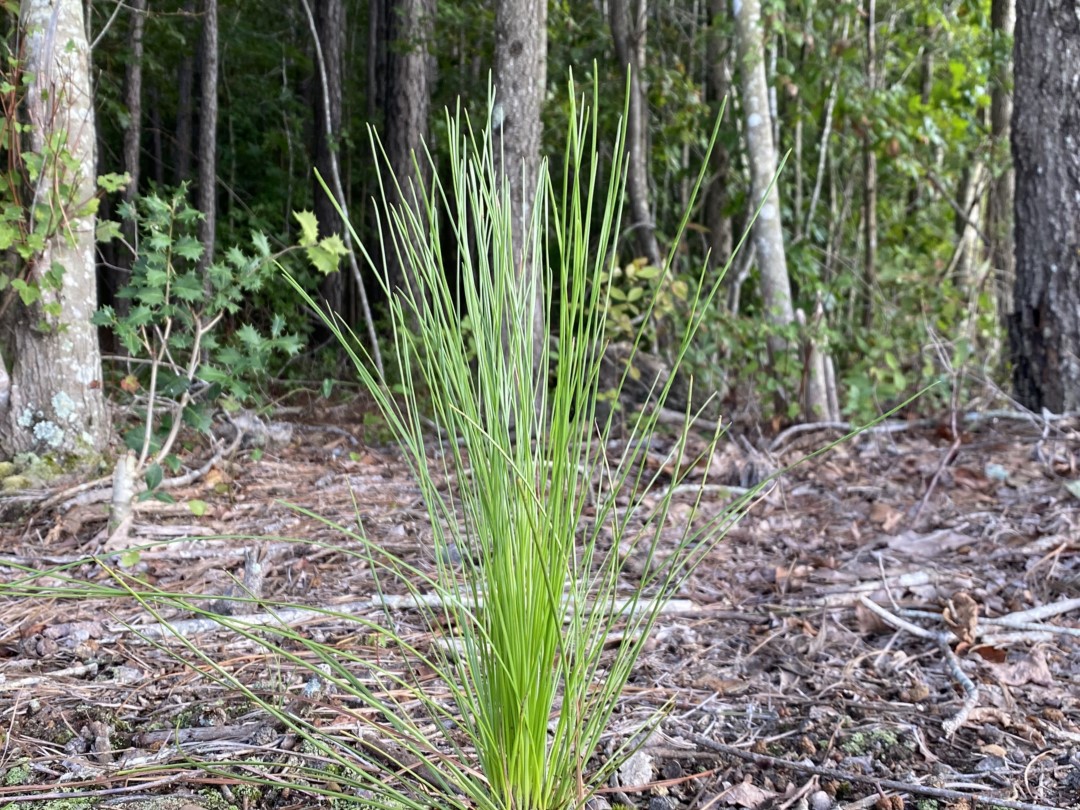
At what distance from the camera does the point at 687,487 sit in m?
3.04

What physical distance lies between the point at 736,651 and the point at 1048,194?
2626 mm

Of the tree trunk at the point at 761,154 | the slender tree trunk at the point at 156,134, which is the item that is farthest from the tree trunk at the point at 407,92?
the slender tree trunk at the point at 156,134

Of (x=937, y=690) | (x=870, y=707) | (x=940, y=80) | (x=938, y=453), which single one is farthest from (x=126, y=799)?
(x=940, y=80)

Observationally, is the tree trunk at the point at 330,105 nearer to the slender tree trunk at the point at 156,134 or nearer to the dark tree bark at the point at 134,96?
the dark tree bark at the point at 134,96

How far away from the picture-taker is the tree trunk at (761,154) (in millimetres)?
3957

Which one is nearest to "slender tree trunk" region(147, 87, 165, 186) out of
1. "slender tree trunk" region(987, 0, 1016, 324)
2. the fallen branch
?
"slender tree trunk" region(987, 0, 1016, 324)

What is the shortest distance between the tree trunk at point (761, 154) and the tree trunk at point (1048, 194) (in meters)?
1.00

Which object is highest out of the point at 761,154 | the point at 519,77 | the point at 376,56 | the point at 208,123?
the point at 376,56

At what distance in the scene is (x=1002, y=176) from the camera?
5.75m

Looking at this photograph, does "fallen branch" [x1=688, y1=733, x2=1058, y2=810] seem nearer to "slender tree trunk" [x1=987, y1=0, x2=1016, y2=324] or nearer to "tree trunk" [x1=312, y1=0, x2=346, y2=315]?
"slender tree trunk" [x1=987, y1=0, x2=1016, y2=324]

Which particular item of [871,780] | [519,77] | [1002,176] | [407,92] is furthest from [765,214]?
[407,92]

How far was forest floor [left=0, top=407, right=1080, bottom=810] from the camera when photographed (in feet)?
4.22

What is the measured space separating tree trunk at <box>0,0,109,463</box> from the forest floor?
1.19 feet

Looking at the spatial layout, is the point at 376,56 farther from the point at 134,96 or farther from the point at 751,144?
the point at 751,144
